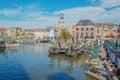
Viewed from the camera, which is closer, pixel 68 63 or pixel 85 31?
pixel 68 63

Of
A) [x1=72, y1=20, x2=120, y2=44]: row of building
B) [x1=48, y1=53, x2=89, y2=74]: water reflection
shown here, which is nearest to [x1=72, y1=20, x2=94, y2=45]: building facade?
[x1=72, y1=20, x2=120, y2=44]: row of building

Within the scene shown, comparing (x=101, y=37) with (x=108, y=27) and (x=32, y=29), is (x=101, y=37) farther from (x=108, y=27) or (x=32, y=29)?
(x=32, y=29)

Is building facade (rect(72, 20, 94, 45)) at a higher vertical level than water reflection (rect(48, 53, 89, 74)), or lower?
higher

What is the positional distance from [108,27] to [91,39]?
42.4 ft

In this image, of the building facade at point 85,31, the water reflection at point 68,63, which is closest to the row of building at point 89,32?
the building facade at point 85,31

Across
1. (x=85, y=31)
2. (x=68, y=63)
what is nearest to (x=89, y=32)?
(x=85, y=31)

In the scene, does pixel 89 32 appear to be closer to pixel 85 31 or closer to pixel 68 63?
pixel 85 31

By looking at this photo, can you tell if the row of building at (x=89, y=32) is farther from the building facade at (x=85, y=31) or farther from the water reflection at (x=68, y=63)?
the water reflection at (x=68, y=63)

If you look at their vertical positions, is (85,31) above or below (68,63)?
above

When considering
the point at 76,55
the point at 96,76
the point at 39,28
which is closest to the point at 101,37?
the point at 76,55

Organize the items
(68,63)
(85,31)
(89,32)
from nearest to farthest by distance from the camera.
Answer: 1. (68,63)
2. (89,32)
3. (85,31)

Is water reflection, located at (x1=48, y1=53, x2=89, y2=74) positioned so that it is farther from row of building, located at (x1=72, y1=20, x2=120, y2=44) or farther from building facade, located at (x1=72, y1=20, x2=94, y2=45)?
row of building, located at (x1=72, y1=20, x2=120, y2=44)

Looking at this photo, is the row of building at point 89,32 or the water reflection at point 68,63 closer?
the water reflection at point 68,63

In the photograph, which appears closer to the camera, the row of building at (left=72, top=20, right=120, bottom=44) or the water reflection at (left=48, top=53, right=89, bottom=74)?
the water reflection at (left=48, top=53, right=89, bottom=74)
